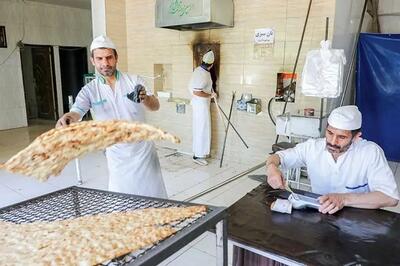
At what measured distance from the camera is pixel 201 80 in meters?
4.11

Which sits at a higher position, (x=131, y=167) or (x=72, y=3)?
(x=72, y=3)

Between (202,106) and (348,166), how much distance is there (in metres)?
2.77

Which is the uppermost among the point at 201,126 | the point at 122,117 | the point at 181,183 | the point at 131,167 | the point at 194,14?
the point at 194,14

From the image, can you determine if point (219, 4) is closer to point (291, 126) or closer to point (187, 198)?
point (291, 126)

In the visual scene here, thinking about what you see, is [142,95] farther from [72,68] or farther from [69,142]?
[72,68]

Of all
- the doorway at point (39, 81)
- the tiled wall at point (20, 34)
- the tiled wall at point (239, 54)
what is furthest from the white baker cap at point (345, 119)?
the doorway at point (39, 81)

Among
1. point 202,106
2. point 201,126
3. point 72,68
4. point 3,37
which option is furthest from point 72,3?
point 201,126

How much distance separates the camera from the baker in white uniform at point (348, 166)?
1.44 meters

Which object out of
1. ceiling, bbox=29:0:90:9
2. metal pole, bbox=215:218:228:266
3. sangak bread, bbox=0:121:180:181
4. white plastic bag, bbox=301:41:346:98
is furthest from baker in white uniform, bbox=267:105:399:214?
ceiling, bbox=29:0:90:9

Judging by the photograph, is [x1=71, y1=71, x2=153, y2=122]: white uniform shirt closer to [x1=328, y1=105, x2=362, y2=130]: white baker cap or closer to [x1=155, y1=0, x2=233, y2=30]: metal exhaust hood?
[x1=328, y1=105, x2=362, y2=130]: white baker cap

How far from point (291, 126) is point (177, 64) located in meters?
2.14

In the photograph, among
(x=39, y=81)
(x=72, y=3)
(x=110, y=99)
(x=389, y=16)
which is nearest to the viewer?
(x=110, y=99)

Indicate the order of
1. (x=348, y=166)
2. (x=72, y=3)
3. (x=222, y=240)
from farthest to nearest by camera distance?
(x=72, y=3) < (x=348, y=166) < (x=222, y=240)

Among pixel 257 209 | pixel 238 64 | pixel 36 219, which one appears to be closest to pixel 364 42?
pixel 238 64
